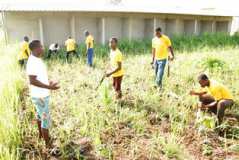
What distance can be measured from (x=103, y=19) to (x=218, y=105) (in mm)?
11961

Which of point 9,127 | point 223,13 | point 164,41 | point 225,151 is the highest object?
point 223,13

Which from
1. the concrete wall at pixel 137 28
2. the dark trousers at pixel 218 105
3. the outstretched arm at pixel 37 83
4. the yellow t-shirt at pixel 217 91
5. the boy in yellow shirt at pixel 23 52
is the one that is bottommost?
the dark trousers at pixel 218 105

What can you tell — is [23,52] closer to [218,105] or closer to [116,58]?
[116,58]

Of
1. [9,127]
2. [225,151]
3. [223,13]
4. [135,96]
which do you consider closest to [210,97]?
[225,151]

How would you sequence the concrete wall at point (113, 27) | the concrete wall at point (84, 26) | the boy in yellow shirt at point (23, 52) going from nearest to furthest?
the boy in yellow shirt at point (23, 52) < the concrete wall at point (84, 26) < the concrete wall at point (113, 27)

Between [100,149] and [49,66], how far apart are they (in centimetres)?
684

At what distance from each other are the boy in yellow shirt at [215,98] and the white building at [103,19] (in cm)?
1082

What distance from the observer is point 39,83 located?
4164mm

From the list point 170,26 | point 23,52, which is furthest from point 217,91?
point 170,26

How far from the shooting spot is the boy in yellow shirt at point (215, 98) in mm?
5078

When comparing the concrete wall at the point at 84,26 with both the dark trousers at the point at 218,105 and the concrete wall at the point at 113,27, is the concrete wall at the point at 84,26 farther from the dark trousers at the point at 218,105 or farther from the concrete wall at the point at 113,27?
the dark trousers at the point at 218,105

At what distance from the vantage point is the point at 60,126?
5238mm

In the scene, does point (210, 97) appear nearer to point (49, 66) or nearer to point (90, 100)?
point (90, 100)

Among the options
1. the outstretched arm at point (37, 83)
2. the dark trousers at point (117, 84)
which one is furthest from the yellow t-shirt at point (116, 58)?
the outstretched arm at point (37, 83)
